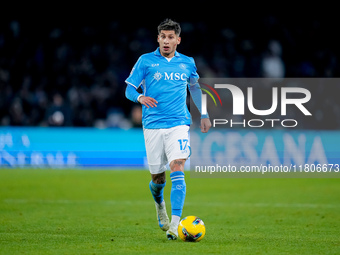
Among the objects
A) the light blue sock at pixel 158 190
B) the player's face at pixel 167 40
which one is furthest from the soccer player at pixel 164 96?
the light blue sock at pixel 158 190

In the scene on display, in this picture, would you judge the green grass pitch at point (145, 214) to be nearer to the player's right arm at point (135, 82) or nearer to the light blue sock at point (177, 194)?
the light blue sock at point (177, 194)

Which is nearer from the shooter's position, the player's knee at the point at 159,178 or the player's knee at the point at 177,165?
the player's knee at the point at 177,165

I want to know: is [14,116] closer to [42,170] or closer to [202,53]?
[42,170]

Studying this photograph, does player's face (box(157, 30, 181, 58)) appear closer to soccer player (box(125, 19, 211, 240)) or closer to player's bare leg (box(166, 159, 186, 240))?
soccer player (box(125, 19, 211, 240))

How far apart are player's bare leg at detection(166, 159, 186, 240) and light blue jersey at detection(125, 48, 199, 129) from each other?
51 cm

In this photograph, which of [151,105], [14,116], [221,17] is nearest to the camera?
[151,105]

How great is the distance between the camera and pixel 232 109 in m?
18.7

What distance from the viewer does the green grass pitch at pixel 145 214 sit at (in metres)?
7.04

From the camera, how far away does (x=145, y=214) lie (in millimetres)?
10414

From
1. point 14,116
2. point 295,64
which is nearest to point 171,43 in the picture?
point 14,116

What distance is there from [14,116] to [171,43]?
512 inches

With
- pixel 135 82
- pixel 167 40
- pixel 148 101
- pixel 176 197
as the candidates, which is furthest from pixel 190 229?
pixel 167 40

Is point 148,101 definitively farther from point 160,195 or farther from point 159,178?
point 160,195

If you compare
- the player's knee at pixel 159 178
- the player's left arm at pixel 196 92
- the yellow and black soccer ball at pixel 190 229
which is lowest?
the yellow and black soccer ball at pixel 190 229
